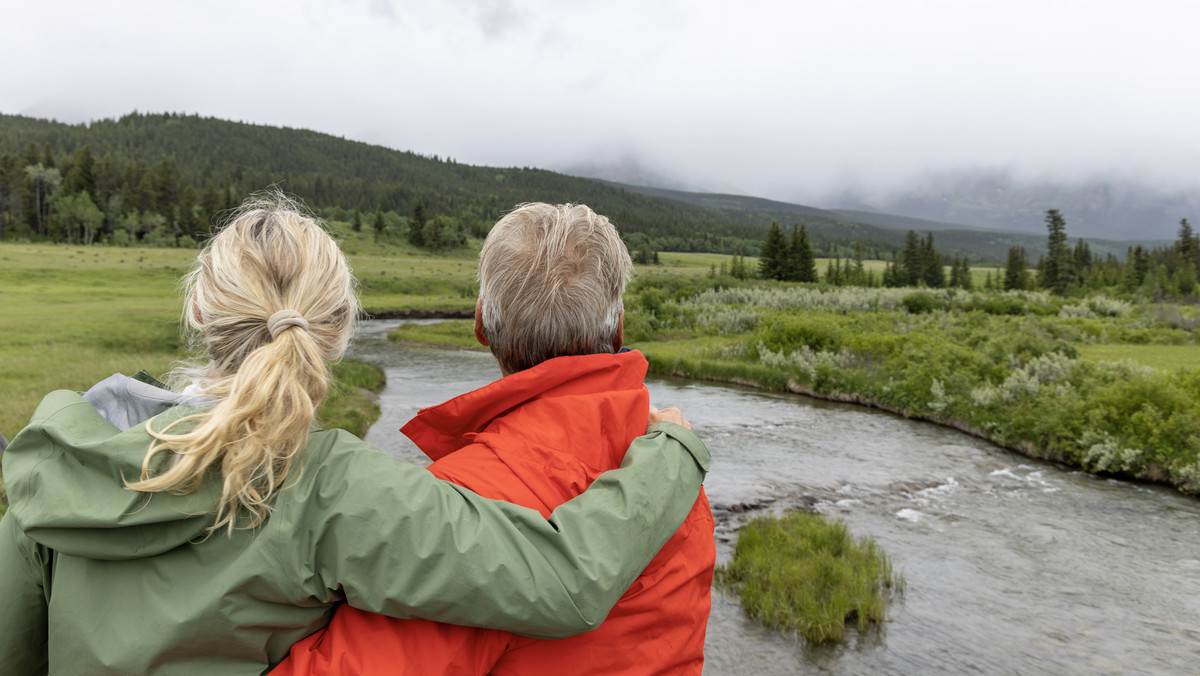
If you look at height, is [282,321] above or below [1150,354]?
above

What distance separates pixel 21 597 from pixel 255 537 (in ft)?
2.72

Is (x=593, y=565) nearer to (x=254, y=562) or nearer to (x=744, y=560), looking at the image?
(x=254, y=562)

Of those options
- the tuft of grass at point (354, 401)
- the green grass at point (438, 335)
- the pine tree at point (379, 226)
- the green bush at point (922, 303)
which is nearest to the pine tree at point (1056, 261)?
the green bush at point (922, 303)

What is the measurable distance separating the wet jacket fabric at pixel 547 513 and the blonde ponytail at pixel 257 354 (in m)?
0.40

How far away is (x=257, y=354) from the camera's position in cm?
173

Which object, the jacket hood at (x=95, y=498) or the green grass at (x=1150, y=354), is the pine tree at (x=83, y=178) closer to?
the green grass at (x=1150, y=354)

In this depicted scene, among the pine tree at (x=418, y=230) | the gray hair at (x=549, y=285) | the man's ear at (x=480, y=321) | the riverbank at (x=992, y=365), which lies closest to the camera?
the gray hair at (x=549, y=285)

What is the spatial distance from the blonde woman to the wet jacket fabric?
124 mm

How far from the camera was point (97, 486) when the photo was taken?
61.3 inches

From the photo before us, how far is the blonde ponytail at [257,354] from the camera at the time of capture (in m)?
1.57

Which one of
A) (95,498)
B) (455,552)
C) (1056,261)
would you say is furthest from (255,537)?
(1056,261)

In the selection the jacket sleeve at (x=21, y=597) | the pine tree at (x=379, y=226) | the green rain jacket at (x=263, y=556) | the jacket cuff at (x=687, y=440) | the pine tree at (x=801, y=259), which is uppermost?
the pine tree at (x=379, y=226)

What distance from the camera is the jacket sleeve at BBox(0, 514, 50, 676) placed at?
181 centimetres

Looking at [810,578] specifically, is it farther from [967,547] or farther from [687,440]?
[687,440]
